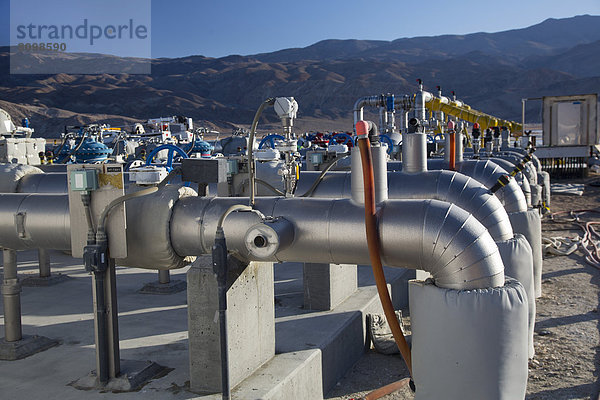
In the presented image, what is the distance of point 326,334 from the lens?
523cm

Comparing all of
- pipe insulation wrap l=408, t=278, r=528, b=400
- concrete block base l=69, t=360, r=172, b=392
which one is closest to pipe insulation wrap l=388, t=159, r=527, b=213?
pipe insulation wrap l=408, t=278, r=528, b=400

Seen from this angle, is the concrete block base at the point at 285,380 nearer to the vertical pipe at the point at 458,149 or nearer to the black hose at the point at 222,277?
the black hose at the point at 222,277

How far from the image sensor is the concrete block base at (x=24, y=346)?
485cm

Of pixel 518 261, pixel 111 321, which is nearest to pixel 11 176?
pixel 111 321

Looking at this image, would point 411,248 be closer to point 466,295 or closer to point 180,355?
point 466,295

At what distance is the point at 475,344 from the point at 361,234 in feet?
2.98

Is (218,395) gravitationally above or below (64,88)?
below

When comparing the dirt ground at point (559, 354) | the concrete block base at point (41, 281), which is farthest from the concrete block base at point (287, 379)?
the concrete block base at point (41, 281)

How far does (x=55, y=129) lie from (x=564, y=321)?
60.9 metres

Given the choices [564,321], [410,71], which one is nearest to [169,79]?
[410,71]

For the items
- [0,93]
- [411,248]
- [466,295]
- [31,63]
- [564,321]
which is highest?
[31,63]

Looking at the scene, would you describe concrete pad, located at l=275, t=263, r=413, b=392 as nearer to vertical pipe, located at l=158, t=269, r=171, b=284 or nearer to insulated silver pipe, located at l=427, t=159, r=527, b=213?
vertical pipe, located at l=158, t=269, r=171, b=284

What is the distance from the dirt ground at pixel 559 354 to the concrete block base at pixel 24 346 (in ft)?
8.05

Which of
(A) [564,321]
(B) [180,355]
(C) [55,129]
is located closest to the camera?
(B) [180,355]
